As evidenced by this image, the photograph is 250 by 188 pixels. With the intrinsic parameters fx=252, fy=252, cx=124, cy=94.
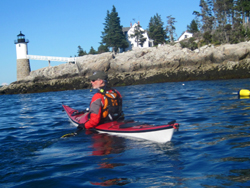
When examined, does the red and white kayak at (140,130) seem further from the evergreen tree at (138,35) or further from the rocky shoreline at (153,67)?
the evergreen tree at (138,35)

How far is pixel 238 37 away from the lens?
3856 cm

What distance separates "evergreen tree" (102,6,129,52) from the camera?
5218cm

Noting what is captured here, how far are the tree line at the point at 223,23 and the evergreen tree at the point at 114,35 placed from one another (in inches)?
544

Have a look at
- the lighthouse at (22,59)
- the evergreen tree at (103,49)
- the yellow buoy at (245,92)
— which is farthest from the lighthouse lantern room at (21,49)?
the yellow buoy at (245,92)

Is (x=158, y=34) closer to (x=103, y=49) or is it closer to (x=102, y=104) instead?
(x=103, y=49)

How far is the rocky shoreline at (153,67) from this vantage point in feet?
88.4

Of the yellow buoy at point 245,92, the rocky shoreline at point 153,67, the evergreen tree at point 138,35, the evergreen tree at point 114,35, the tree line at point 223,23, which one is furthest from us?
the evergreen tree at point 138,35

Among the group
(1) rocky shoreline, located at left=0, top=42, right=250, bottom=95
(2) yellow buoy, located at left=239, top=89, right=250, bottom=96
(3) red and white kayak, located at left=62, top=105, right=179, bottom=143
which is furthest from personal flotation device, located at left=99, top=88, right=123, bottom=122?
(1) rocky shoreline, located at left=0, top=42, right=250, bottom=95

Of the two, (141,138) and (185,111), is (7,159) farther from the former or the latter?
(185,111)

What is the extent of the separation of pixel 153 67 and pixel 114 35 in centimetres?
2295

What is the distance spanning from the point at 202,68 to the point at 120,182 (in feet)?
87.1

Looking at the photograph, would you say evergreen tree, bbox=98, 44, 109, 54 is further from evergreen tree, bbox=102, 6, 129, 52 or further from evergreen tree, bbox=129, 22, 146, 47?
evergreen tree, bbox=129, 22, 146, 47

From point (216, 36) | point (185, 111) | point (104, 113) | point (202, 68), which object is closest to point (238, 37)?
point (216, 36)

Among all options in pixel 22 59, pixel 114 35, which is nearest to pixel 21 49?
pixel 22 59
